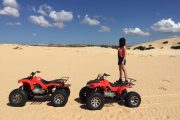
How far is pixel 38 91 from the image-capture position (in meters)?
10.4

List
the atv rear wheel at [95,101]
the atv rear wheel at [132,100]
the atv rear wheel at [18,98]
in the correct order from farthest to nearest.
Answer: the atv rear wheel at [132,100] < the atv rear wheel at [18,98] < the atv rear wheel at [95,101]

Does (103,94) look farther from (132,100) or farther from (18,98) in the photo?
(18,98)

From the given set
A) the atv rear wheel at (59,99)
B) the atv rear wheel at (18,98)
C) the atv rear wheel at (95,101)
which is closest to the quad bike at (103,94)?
the atv rear wheel at (95,101)

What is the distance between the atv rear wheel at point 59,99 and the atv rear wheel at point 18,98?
2.85 feet

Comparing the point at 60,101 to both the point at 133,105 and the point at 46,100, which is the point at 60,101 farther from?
the point at 133,105

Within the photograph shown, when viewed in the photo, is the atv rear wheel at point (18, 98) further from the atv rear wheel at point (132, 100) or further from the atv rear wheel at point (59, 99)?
the atv rear wheel at point (132, 100)

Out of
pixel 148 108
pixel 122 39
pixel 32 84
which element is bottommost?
pixel 148 108

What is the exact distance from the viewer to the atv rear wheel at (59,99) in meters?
9.97

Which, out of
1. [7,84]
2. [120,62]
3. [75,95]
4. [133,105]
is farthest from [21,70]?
[133,105]

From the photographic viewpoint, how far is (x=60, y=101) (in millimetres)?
10023

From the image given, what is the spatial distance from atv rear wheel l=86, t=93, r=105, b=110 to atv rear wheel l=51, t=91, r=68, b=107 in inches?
32.1

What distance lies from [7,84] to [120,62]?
208 inches

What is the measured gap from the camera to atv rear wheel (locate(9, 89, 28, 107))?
992 cm

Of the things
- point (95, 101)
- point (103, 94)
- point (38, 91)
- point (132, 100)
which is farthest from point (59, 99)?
point (132, 100)
